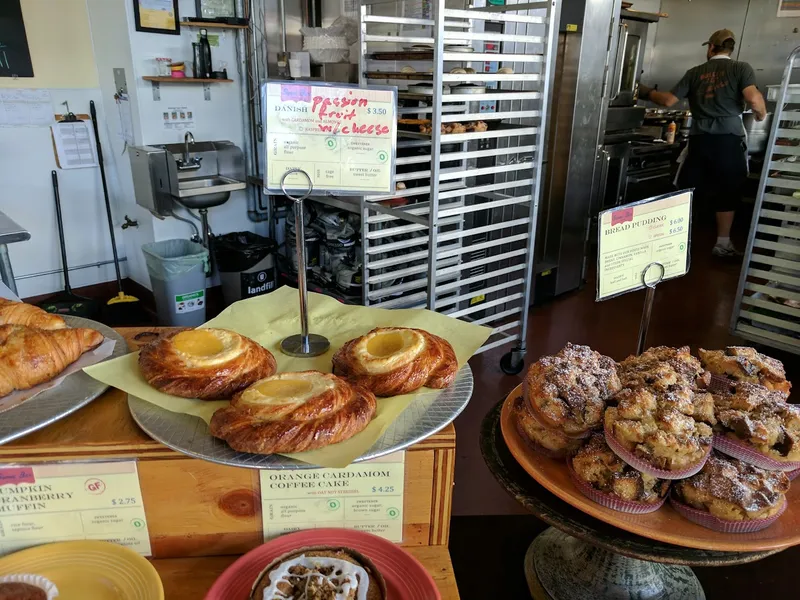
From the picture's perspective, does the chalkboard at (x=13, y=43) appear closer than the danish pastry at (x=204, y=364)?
No

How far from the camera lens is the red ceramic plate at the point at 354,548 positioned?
0.92m

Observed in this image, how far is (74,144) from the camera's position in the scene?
4.02 m

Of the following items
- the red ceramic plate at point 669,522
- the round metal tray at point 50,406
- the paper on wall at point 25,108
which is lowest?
the red ceramic plate at point 669,522

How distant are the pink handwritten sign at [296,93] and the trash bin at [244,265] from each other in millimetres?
3139

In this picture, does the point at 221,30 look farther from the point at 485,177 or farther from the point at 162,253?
the point at 485,177

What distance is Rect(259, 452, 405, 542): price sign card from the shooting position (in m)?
1.01

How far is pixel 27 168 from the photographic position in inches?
154

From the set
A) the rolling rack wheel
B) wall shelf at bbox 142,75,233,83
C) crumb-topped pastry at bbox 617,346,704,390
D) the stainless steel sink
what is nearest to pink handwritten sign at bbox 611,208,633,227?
crumb-topped pastry at bbox 617,346,704,390

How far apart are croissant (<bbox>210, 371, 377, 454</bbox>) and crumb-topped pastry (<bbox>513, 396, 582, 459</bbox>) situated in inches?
13.5

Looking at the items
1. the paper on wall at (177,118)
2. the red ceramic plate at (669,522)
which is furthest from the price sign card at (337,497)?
the paper on wall at (177,118)

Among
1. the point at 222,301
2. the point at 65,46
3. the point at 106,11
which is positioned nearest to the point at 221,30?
the point at 106,11

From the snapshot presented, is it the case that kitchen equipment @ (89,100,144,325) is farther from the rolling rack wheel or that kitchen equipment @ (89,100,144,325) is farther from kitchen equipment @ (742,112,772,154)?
kitchen equipment @ (742,112,772,154)

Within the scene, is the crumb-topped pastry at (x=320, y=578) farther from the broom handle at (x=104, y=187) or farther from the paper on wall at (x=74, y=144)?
the paper on wall at (x=74, y=144)

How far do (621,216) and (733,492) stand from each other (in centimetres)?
64
